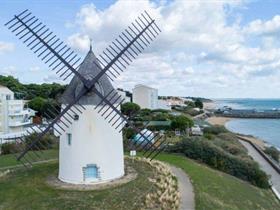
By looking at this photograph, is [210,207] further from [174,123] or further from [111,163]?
[174,123]

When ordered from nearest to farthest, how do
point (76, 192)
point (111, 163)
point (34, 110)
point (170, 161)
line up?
point (76, 192), point (111, 163), point (170, 161), point (34, 110)

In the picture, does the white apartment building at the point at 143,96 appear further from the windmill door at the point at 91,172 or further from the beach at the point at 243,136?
the windmill door at the point at 91,172

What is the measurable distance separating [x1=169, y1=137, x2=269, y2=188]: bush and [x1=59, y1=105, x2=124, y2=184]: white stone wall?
10459 millimetres

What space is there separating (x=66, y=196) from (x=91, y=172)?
1947 millimetres

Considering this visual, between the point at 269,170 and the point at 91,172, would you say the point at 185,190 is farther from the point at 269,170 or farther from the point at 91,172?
the point at 269,170

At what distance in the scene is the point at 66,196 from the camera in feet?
48.9

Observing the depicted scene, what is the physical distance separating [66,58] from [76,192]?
559cm

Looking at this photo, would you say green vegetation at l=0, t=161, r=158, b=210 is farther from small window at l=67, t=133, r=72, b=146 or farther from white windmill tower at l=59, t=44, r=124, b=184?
small window at l=67, t=133, r=72, b=146

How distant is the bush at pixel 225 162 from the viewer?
79.2 feet

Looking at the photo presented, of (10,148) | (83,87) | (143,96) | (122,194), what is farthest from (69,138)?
(143,96)

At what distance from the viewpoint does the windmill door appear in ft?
54.0

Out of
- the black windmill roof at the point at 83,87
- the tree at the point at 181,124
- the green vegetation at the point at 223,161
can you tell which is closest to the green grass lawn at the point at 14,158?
the black windmill roof at the point at 83,87

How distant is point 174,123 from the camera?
46.9 metres

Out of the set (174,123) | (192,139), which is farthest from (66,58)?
(174,123)
